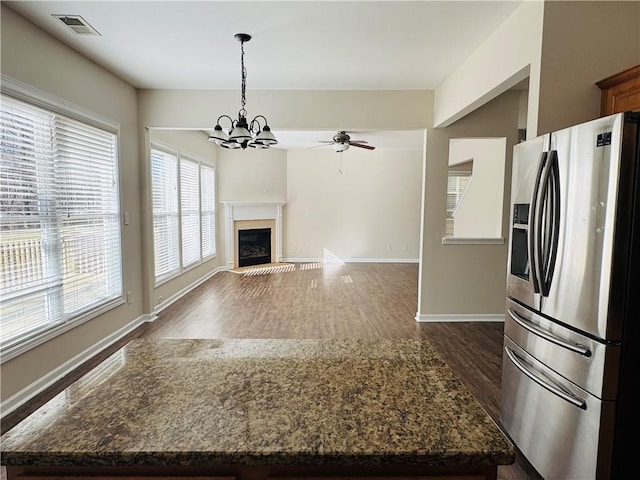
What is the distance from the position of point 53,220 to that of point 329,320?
10.0ft

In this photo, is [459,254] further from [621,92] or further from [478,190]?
[621,92]

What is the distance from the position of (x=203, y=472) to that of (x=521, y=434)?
195cm

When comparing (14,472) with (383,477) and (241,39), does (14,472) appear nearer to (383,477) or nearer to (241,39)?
(383,477)

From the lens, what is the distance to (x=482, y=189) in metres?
5.38

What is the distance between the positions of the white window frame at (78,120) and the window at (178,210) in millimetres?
874

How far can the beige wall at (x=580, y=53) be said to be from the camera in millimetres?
2176

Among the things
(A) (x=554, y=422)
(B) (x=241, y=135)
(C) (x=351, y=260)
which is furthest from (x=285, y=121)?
(C) (x=351, y=260)

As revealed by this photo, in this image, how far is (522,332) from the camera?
202 centimetres

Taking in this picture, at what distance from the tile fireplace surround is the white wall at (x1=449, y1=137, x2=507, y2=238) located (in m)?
4.09

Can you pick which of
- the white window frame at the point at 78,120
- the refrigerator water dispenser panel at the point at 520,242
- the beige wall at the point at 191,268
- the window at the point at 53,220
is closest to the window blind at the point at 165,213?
the beige wall at the point at 191,268

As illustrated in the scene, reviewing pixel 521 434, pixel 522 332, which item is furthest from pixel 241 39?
pixel 521 434

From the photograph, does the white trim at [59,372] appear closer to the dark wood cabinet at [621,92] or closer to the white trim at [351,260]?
the dark wood cabinet at [621,92]

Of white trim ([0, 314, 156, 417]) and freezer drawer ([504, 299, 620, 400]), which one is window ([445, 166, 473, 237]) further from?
white trim ([0, 314, 156, 417])

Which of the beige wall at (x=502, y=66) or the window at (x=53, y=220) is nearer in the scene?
the beige wall at (x=502, y=66)
